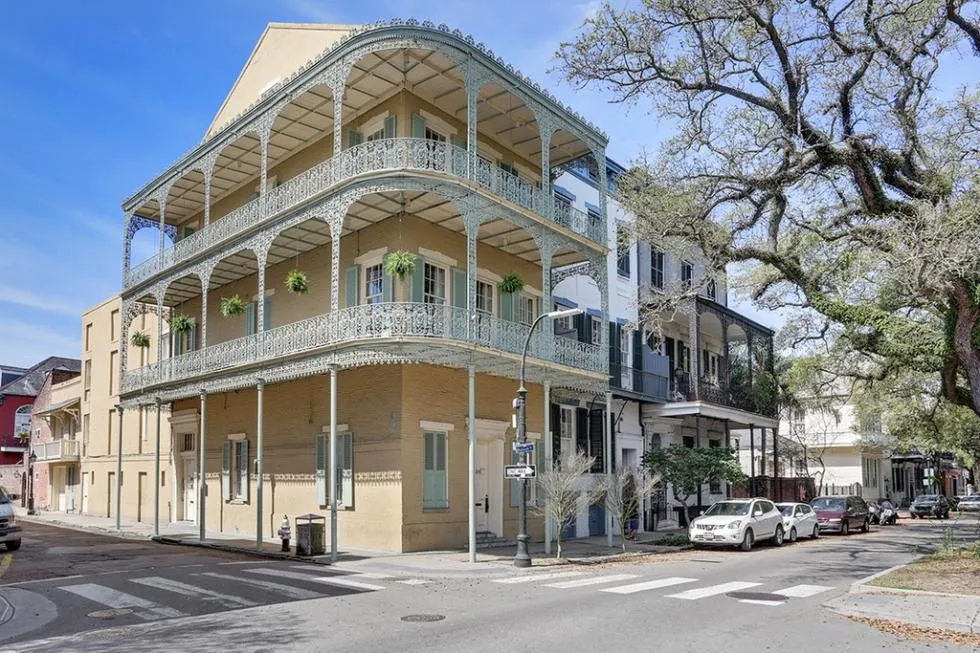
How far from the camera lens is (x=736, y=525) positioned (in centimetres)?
2255

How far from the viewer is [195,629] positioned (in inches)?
404

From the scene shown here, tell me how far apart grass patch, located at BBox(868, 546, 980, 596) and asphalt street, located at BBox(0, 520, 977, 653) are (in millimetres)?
873

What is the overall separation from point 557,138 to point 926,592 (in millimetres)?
15900

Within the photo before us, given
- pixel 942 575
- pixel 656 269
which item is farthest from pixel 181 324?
pixel 942 575

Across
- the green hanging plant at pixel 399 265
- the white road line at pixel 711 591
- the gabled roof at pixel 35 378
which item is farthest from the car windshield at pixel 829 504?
the gabled roof at pixel 35 378

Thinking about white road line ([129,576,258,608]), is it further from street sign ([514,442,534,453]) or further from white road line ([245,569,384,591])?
street sign ([514,442,534,453])

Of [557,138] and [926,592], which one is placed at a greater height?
[557,138]

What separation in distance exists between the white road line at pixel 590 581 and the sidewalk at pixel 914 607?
4.02m

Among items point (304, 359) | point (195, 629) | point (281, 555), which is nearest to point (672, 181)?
point (304, 359)

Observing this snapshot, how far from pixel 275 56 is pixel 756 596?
68.6 feet

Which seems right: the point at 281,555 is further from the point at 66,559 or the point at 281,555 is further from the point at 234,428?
the point at 234,428

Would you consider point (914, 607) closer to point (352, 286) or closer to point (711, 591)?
point (711, 591)

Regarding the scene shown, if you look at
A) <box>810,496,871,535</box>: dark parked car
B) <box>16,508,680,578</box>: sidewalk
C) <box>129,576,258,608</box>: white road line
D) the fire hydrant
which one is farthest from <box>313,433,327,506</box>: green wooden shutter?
<box>810,496,871,535</box>: dark parked car

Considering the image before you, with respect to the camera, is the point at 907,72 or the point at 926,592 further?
the point at 907,72
